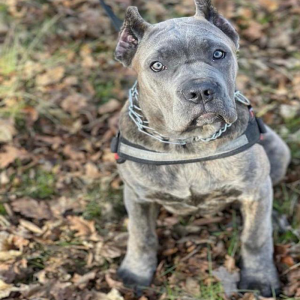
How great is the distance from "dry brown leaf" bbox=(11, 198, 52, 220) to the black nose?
2.02 meters

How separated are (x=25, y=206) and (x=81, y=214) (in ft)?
1.55

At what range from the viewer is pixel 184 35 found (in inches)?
116

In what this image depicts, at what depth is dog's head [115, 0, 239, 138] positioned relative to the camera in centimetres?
285

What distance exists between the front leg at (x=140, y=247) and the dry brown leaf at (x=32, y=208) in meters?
0.85

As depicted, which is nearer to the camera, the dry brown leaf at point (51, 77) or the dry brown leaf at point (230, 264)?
the dry brown leaf at point (230, 264)

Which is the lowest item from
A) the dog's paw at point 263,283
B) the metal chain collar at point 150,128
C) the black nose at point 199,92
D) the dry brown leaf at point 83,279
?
the dry brown leaf at point 83,279

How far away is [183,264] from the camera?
393 centimetres

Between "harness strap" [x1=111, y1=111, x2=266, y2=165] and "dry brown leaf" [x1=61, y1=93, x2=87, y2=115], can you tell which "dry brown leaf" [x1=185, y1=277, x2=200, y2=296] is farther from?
"dry brown leaf" [x1=61, y1=93, x2=87, y2=115]

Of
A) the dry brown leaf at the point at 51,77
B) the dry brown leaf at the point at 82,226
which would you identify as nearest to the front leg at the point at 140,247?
the dry brown leaf at the point at 82,226

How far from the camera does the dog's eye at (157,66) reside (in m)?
2.99

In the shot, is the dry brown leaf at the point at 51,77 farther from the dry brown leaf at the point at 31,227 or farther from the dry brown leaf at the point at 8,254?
the dry brown leaf at the point at 8,254

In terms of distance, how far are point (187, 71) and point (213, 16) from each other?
21.3 inches

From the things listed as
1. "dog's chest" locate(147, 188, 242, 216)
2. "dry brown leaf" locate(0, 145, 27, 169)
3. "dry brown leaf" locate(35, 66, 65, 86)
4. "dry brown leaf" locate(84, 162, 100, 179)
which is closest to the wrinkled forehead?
"dog's chest" locate(147, 188, 242, 216)

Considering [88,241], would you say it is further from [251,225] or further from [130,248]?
[251,225]
